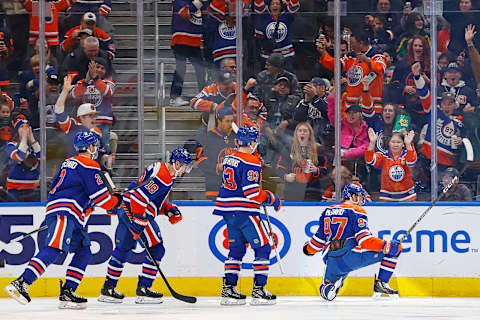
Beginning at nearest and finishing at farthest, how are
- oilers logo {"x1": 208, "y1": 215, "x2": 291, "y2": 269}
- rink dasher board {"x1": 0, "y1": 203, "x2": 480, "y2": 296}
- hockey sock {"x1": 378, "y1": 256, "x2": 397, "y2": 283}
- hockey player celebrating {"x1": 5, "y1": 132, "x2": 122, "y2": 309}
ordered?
hockey player celebrating {"x1": 5, "y1": 132, "x2": 122, "y2": 309}
hockey sock {"x1": 378, "y1": 256, "x2": 397, "y2": 283}
rink dasher board {"x1": 0, "y1": 203, "x2": 480, "y2": 296}
oilers logo {"x1": 208, "y1": 215, "x2": 291, "y2": 269}

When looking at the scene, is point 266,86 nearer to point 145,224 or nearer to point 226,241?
point 226,241

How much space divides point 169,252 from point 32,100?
1.80 metres

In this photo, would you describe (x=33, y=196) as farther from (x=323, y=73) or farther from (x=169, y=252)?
(x=323, y=73)

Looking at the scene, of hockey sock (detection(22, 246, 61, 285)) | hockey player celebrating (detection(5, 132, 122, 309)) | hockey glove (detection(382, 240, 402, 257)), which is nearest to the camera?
hockey sock (detection(22, 246, 61, 285))

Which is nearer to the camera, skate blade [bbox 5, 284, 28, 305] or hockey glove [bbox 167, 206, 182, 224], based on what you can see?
skate blade [bbox 5, 284, 28, 305]

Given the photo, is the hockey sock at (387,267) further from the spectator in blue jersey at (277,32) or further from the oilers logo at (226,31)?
the oilers logo at (226,31)

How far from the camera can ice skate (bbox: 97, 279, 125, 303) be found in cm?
748

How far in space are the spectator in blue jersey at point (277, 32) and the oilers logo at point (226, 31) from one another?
0.22 m

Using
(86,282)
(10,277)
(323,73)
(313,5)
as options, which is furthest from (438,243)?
(10,277)

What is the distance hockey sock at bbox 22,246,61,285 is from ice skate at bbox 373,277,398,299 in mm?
2626

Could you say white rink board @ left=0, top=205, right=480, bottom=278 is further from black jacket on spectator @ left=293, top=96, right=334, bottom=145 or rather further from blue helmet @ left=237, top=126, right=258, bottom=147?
blue helmet @ left=237, top=126, right=258, bottom=147

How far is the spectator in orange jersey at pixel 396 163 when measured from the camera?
835cm

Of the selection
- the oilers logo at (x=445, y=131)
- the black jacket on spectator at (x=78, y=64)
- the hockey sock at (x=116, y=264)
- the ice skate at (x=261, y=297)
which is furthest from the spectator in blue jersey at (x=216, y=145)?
the oilers logo at (x=445, y=131)

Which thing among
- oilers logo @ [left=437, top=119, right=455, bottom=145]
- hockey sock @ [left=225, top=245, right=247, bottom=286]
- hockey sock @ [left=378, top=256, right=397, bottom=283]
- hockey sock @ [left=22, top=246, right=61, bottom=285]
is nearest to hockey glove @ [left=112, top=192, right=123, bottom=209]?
hockey sock @ [left=22, top=246, right=61, bottom=285]
